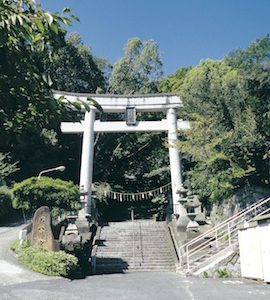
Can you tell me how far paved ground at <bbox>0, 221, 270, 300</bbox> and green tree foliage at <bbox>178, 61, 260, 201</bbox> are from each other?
4.95 metres

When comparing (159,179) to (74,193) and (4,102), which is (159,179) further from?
(4,102)

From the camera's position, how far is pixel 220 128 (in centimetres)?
1371

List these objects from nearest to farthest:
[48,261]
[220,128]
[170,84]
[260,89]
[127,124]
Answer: [48,261] → [260,89] → [220,128] → [127,124] → [170,84]

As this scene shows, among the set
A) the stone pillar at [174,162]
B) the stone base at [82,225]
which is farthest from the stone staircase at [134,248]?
the stone pillar at [174,162]

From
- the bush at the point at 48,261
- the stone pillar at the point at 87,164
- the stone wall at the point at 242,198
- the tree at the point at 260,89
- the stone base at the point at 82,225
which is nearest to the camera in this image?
the bush at the point at 48,261

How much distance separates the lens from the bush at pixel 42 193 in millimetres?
13109

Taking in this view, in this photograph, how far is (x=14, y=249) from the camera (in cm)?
1242

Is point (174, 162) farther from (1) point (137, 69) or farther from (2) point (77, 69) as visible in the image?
(2) point (77, 69)

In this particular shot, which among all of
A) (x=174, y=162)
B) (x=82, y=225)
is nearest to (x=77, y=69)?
(x=174, y=162)

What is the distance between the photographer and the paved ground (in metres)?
6.64

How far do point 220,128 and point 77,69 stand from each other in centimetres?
1836

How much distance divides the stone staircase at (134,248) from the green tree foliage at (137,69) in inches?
515

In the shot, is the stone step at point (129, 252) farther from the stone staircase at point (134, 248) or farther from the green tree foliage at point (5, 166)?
the green tree foliage at point (5, 166)

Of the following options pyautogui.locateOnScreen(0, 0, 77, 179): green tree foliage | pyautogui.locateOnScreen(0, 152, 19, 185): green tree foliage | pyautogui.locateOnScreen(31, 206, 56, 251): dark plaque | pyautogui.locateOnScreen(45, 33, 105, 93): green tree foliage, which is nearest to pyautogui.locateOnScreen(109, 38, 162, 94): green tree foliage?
pyautogui.locateOnScreen(45, 33, 105, 93): green tree foliage
